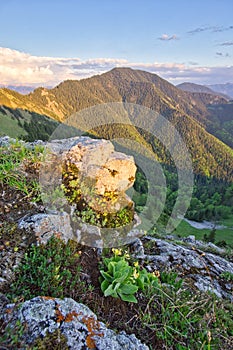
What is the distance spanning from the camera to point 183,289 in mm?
6207

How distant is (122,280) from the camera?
17.4 feet

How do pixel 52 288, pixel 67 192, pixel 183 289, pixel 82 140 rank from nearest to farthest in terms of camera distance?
pixel 52 288, pixel 183 289, pixel 67 192, pixel 82 140

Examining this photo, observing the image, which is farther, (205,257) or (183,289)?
(205,257)

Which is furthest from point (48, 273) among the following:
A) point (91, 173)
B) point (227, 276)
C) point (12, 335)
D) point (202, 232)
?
point (202, 232)

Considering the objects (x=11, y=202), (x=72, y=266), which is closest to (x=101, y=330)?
(x=72, y=266)

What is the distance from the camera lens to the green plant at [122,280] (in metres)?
5.16

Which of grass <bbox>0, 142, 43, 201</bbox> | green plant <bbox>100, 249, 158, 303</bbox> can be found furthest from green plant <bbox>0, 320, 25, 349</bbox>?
grass <bbox>0, 142, 43, 201</bbox>

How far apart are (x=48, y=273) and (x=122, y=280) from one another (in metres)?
1.42

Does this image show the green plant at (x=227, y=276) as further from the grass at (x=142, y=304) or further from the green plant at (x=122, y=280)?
the green plant at (x=122, y=280)

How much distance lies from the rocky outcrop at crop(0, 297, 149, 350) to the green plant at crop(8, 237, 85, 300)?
1.23 ft

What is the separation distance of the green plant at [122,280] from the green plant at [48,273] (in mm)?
512

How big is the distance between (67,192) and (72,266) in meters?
2.52

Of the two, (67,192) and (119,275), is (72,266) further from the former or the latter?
(67,192)

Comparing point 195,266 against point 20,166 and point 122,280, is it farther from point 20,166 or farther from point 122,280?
point 20,166
